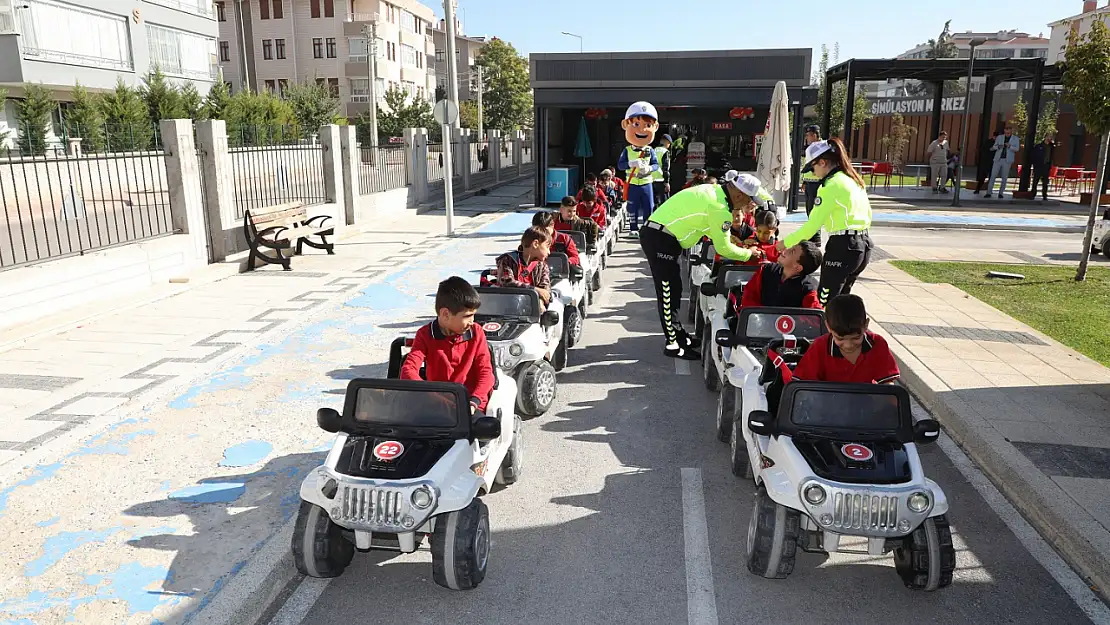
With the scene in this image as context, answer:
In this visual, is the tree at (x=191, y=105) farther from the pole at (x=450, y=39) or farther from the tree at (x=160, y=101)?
the pole at (x=450, y=39)

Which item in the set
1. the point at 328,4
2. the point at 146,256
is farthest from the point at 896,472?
the point at 328,4

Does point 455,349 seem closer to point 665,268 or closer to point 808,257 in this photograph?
point 808,257

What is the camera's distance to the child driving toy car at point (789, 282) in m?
6.41

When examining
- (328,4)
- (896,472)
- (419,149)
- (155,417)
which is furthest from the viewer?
(328,4)

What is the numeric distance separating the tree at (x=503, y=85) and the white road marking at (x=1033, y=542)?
68557 millimetres

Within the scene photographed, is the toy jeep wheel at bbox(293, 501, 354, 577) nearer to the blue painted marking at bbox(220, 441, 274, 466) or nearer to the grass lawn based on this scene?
the blue painted marking at bbox(220, 441, 274, 466)

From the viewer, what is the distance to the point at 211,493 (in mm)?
5227

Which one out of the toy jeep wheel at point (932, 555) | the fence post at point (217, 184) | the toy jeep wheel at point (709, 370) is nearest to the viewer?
the toy jeep wheel at point (932, 555)

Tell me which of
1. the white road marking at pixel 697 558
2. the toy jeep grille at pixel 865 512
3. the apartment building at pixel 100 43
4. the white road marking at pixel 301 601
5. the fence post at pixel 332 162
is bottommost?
the white road marking at pixel 697 558

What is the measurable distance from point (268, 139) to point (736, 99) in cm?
1173

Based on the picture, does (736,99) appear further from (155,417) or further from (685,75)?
(155,417)

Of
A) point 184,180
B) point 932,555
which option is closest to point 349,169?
point 184,180

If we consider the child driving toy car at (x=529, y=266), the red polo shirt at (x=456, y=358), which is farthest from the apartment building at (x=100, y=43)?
the red polo shirt at (x=456, y=358)

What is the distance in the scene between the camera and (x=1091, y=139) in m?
40.0
